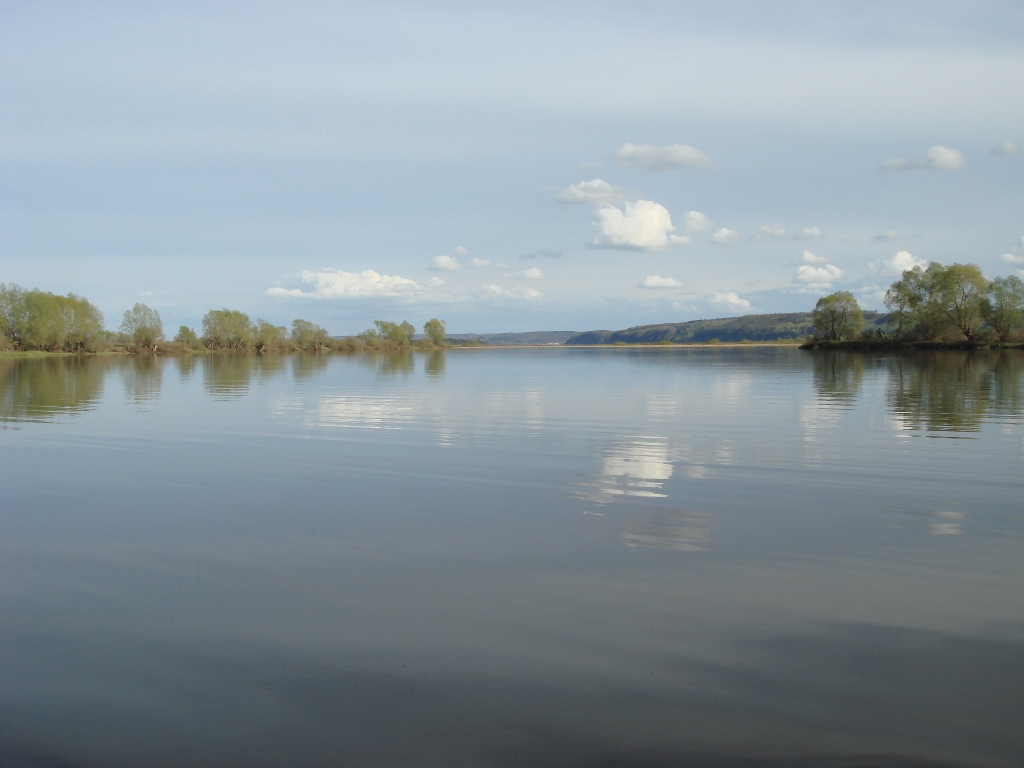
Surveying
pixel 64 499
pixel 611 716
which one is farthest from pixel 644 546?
pixel 64 499

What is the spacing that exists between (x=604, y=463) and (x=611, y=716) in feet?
29.5

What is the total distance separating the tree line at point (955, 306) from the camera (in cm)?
8694

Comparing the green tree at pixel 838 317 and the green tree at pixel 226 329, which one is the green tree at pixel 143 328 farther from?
the green tree at pixel 838 317

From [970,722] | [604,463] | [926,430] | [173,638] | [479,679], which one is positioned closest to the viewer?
[970,722]

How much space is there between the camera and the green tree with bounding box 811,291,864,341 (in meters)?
114

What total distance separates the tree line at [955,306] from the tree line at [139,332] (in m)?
110

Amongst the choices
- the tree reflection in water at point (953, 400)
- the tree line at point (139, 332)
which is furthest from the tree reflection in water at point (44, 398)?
the tree line at point (139, 332)

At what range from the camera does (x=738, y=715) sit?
4.55 metres

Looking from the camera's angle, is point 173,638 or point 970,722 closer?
point 970,722

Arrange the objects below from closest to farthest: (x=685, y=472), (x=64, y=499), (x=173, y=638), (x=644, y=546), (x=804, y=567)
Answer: (x=173, y=638) → (x=804, y=567) → (x=644, y=546) → (x=64, y=499) → (x=685, y=472)

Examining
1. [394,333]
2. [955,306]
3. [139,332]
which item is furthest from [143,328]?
[955,306]

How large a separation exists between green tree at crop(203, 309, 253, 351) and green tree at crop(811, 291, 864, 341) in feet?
339

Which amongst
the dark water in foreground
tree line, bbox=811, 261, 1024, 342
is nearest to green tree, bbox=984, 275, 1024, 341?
tree line, bbox=811, 261, 1024, 342

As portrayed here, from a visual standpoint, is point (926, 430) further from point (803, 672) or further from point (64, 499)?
point (64, 499)
